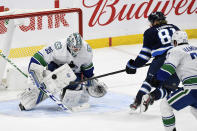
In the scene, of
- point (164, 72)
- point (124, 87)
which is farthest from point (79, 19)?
point (164, 72)

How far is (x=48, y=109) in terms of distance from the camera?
5.86m

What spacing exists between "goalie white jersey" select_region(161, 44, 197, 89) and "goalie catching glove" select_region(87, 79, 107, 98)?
150 cm

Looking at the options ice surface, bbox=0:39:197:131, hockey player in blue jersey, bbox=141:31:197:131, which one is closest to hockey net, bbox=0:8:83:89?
ice surface, bbox=0:39:197:131

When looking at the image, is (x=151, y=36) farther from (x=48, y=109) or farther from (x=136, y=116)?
→ (x=48, y=109)

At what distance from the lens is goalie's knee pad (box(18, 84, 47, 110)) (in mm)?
5781

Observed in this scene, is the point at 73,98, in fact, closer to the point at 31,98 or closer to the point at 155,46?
the point at 31,98

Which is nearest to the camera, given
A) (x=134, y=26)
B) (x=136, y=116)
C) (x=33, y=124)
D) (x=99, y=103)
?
(x=33, y=124)

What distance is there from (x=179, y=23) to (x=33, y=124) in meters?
3.85

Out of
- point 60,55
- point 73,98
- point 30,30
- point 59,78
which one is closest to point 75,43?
point 60,55

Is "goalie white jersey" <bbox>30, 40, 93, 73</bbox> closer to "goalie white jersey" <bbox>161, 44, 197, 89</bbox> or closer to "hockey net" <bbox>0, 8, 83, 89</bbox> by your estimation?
"hockey net" <bbox>0, 8, 83, 89</bbox>

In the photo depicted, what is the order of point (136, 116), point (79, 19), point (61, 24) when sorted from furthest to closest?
1. point (61, 24)
2. point (79, 19)
3. point (136, 116)

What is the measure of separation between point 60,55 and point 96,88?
0.60 metres

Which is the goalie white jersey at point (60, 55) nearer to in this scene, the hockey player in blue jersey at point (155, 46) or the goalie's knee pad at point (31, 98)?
the goalie's knee pad at point (31, 98)

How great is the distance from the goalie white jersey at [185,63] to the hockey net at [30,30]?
211 centimetres
